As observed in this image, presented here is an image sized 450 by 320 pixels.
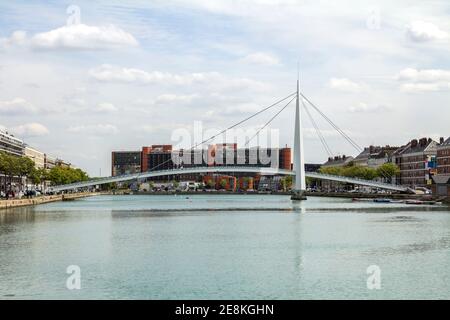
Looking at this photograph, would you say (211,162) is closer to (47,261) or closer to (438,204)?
(438,204)

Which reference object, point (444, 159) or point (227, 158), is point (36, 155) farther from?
point (444, 159)

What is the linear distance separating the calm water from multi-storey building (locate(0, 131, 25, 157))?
6863 centimetres

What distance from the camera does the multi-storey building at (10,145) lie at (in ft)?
348

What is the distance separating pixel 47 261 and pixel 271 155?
173 metres

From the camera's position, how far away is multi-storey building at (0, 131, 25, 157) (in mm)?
106062

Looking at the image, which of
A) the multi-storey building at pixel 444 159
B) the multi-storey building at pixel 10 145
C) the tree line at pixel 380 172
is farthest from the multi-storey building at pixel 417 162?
the multi-storey building at pixel 10 145

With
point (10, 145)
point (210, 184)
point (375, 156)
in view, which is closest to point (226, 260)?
point (10, 145)

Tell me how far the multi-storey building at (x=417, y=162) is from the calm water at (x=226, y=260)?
62721 millimetres

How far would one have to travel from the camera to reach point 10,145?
111250 mm

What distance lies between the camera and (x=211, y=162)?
188 metres

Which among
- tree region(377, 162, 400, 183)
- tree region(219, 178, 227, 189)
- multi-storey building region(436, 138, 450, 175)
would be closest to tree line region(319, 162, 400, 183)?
tree region(377, 162, 400, 183)
